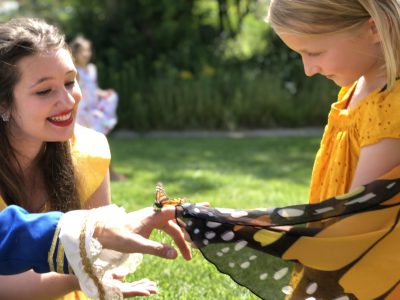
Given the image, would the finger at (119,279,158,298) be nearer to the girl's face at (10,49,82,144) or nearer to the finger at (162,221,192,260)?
the finger at (162,221,192,260)

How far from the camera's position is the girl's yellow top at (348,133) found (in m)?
2.10

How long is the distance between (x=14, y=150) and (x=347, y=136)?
1.22m

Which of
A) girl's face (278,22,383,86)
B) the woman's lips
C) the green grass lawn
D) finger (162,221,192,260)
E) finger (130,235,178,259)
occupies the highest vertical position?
girl's face (278,22,383,86)

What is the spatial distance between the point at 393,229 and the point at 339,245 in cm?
17

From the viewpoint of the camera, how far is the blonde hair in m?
2.12

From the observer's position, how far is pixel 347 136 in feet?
7.48

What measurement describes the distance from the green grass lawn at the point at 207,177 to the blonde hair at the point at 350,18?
33.8 inches

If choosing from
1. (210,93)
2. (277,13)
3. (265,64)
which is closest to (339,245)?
(277,13)

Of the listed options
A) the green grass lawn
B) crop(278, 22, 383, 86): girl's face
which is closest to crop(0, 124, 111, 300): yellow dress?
the green grass lawn

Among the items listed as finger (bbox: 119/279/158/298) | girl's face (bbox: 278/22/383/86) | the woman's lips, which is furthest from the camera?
→ the woman's lips

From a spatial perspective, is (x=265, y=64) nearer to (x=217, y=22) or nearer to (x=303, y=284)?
(x=217, y=22)

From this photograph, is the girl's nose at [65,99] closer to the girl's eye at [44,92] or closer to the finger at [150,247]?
the girl's eye at [44,92]

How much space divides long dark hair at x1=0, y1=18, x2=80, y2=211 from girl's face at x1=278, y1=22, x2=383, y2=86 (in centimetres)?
87

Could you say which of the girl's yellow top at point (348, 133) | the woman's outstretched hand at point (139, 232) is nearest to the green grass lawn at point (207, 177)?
the woman's outstretched hand at point (139, 232)
